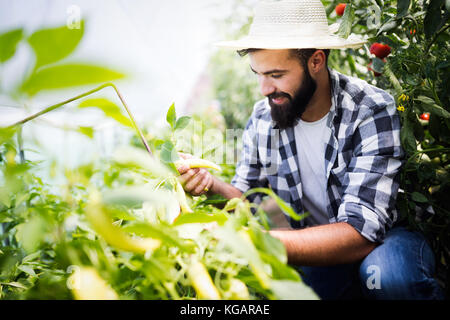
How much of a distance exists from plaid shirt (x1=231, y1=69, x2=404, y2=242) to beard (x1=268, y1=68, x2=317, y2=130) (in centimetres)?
7

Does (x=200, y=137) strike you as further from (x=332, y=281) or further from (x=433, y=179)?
(x=433, y=179)

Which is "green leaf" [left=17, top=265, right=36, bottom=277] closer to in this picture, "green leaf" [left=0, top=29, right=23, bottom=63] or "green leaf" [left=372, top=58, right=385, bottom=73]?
"green leaf" [left=0, top=29, right=23, bottom=63]

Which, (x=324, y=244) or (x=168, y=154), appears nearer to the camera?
(x=168, y=154)

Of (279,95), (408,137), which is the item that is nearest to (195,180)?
(279,95)

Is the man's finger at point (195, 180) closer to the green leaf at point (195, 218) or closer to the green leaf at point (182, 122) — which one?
the green leaf at point (182, 122)

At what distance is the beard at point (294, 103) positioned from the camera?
1.16m

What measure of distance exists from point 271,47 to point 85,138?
72 centimetres

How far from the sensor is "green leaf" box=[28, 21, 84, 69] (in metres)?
0.22

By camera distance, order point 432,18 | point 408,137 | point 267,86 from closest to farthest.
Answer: point 432,18
point 408,137
point 267,86

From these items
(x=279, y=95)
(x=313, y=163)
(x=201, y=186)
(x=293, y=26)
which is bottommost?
(x=313, y=163)

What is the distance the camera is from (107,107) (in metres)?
0.41

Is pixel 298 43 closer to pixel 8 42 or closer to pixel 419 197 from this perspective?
pixel 419 197

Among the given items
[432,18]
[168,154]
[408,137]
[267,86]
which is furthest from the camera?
[267,86]

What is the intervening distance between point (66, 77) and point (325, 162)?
1.04 m
